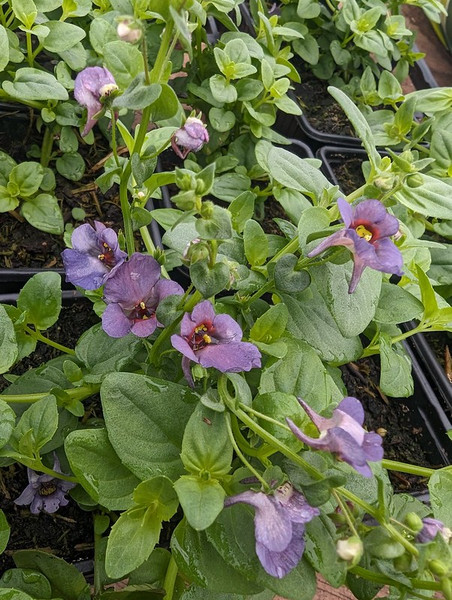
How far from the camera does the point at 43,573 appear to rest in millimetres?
779

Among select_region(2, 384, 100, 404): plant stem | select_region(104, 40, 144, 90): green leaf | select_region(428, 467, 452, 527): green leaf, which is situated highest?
select_region(104, 40, 144, 90): green leaf

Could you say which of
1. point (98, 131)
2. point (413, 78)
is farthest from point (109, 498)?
point (413, 78)

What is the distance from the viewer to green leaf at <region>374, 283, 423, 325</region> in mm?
783

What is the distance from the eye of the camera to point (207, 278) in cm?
54

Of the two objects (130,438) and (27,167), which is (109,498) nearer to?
(130,438)

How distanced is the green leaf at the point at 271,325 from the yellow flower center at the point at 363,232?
0.13 metres

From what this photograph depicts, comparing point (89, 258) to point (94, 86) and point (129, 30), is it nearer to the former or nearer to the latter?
point (94, 86)

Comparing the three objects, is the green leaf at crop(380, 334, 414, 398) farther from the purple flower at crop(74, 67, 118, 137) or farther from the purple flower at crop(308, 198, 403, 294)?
the purple flower at crop(74, 67, 118, 137)

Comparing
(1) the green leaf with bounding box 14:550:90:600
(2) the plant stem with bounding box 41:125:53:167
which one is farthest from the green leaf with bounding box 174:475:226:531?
(2) the plant stem with bounding box 41:125:53:167

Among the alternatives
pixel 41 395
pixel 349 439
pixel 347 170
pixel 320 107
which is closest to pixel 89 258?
pixel 41 395

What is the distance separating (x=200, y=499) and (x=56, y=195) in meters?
0.88

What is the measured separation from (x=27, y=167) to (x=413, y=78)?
1.39m

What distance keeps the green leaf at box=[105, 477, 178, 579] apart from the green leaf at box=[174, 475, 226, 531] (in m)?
0.04

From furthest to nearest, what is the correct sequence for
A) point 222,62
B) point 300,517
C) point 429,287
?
point 222,62, point 429,287, point 300,517
